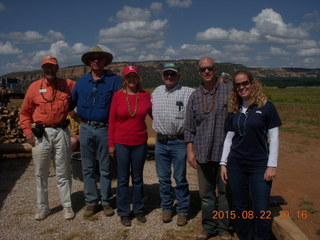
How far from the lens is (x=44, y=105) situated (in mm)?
3895

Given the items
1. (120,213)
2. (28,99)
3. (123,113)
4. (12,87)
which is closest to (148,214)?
(120,213)

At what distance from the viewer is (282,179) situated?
20.9ft

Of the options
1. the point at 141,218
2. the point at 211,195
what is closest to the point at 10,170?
the point at 141,218

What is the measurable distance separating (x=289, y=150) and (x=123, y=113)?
719 centimetres

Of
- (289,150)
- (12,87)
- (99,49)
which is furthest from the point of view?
(12,87)

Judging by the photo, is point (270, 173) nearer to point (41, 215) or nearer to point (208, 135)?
point (208, 135)

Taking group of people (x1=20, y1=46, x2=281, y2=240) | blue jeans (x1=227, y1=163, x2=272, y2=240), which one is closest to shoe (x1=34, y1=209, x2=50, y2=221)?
group of people (x1=20, y1=46, x2=281, y2=240)

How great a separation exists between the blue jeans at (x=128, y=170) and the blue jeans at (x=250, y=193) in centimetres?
123

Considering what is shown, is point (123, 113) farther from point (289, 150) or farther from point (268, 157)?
point (289, 150)

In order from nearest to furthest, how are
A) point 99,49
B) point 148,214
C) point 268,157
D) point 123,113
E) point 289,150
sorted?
point 268,157, point 123,113, point 99,49, point 148,214, point 289,150

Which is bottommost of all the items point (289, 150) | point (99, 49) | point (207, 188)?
point (289, 150)

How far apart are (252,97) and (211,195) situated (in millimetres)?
1297

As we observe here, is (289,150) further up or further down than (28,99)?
further down

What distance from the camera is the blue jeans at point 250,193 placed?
295cm
